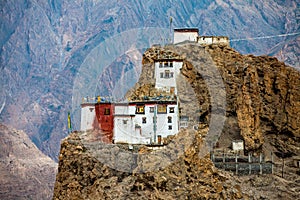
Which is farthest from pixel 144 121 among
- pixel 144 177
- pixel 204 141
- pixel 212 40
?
pixel 212 40

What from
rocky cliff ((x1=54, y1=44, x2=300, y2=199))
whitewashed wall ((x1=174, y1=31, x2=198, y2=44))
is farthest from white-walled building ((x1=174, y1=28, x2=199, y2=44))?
rocky cliff ((x1=54, y1=44, x2=300, y2=199))

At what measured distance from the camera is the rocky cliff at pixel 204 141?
75875mm

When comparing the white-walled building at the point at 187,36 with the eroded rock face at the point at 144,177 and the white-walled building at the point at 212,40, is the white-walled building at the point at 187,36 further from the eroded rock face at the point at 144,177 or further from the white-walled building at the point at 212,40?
the eroded rock face at the point at 144,177

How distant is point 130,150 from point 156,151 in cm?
343

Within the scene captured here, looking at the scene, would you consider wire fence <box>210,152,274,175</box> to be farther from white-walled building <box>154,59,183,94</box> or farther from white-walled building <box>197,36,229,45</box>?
white-walled building <box>197,36,229,45</box>

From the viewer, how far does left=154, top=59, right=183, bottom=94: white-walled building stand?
89250mm

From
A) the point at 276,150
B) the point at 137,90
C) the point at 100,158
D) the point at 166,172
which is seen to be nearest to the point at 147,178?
the point at 166,172

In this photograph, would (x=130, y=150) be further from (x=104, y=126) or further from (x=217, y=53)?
(x=217, y=53)

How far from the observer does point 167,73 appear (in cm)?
9012

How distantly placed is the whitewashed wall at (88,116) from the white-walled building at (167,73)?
30.5ft

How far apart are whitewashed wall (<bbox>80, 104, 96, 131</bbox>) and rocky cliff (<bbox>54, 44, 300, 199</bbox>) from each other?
1393mm

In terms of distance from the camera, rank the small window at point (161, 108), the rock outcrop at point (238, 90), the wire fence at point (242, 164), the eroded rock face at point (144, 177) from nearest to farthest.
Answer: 1. the eroded rock face at point (144, 177)
2. the wire fence at point (242, 164)
3. the small window at point (161, 108)
4. the rock outcrop at point (238, 90)

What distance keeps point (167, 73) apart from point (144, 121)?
357 inches

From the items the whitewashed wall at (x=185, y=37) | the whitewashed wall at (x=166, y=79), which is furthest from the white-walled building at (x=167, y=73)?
the whitewashed wall at (x=185, y=37)
